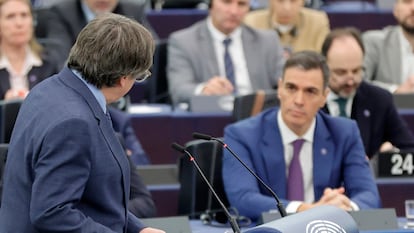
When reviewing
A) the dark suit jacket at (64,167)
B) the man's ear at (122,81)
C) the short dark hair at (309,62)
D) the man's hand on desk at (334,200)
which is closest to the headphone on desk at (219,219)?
the man's hand on desk at (334,200)

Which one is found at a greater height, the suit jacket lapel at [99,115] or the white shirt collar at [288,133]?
the suit jacket lapel at [99,115]

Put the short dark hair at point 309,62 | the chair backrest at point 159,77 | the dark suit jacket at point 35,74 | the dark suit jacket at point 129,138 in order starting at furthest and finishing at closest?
the chair backrest at point 159,77, the dark suit jacket at point 35,74, the dark suit jacket at point 129,138, the short dark hair at point 309,62

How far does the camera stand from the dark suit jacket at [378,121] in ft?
20.3

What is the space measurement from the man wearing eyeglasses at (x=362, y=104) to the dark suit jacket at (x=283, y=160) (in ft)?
2.76

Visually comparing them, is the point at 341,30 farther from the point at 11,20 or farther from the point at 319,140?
the point at 11,20

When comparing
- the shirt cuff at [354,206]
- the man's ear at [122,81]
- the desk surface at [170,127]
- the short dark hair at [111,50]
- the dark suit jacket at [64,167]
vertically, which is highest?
the short dark hair at [111,50]

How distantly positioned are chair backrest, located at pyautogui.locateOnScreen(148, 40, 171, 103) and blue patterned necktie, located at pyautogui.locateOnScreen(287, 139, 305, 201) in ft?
8.29

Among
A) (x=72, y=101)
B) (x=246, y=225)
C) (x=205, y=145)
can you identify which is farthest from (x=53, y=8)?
(x=72, y=101)

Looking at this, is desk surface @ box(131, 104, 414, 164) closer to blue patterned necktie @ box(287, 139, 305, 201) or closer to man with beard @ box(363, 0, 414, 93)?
man with beard @ box(363, 0, 414, 93)

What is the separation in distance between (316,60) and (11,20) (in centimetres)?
224

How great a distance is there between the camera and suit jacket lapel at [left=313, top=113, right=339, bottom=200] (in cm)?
528

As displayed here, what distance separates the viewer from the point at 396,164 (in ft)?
17.9

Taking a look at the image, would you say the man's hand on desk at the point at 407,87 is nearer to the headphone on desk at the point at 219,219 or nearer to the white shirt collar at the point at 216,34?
the white shirt collar at the point at 216,34

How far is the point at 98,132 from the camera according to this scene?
10.8 feet
